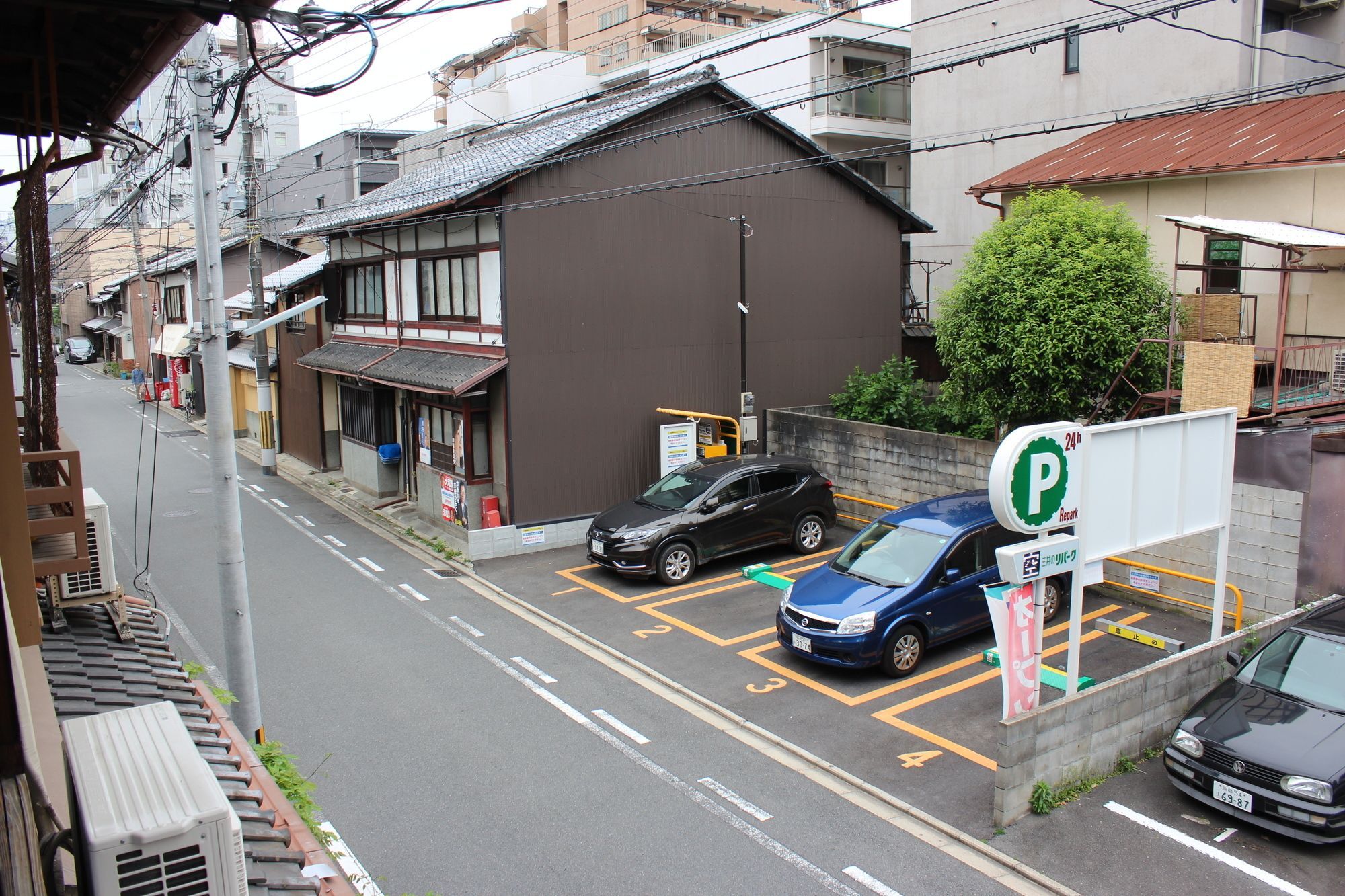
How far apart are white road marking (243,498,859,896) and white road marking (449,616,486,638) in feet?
0.37

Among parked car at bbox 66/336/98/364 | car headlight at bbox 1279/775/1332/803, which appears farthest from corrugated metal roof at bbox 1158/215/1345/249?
parked car at bbox 66/336/98/364

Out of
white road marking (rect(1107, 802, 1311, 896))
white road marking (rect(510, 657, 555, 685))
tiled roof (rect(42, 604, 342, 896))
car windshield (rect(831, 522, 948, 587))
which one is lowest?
white road marking (rect(510, 657, 555, 685))

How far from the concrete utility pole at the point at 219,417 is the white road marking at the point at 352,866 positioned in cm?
151

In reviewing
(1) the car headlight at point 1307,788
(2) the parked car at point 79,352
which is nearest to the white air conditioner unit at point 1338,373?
(1) the car headlight at point 1307,788

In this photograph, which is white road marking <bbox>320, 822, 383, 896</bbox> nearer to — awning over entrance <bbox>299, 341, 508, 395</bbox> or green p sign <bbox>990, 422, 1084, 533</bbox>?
green p sign <bbox>990, 422, 1084, 533</bbox>

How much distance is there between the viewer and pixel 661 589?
1506 centimetres

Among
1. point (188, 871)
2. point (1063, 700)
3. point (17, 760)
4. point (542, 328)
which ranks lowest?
point (1063, 700)

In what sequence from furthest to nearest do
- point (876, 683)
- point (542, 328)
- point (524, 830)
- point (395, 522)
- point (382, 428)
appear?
point (382, 428), point (395, 522), point (542, 328), point (876, 683), point (524, 830)

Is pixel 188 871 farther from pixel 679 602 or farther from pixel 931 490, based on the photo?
pixel 931 490

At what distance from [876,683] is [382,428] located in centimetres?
1509

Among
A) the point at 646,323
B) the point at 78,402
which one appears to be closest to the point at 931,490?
the point at 646,323

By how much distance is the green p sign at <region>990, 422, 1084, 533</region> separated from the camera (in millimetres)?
8047

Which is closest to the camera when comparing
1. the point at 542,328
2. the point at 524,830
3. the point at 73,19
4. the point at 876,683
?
the point at 73,19

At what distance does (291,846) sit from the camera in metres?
4.80
